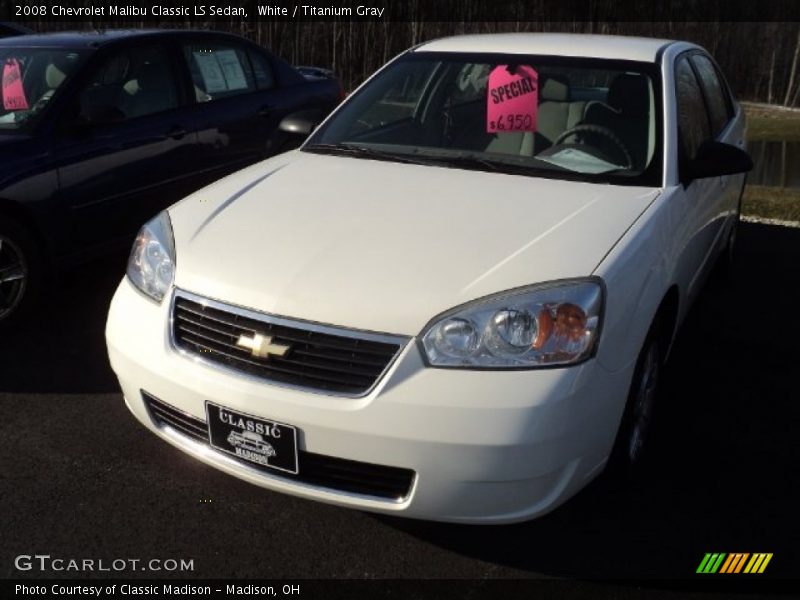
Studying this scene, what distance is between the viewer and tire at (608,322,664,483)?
2.64 meters

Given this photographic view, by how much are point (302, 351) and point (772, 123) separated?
1403cm

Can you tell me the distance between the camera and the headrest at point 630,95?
340 cm

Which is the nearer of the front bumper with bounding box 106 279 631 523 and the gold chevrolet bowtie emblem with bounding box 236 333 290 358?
the front bumper with bounding box 106 279 631 523

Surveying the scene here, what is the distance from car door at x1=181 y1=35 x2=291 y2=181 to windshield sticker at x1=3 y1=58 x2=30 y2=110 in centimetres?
105

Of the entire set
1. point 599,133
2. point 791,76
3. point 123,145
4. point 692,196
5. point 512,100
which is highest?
point 512,100

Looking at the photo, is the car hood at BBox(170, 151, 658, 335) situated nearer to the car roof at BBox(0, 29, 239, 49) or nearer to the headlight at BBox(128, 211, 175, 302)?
the headlight at BBox(128, 211, 175, 302)

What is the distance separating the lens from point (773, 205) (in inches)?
287

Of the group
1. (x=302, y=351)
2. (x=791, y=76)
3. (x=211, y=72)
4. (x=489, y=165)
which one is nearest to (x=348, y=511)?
(x=302, y=351)

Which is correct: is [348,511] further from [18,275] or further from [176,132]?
[176,132]

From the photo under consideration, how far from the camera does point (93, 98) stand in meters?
4.64

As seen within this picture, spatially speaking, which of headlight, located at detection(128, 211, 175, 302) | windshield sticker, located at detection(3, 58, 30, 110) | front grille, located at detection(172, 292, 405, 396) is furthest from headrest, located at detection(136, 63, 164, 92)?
front grille, located at detection(172, 292, 405, 396)

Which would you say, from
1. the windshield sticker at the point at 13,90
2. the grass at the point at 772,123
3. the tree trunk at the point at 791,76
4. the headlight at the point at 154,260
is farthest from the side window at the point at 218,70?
the tree trunk at the point at 791,76

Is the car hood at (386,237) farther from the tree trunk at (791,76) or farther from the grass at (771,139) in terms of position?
the tree trunk at (791,76)

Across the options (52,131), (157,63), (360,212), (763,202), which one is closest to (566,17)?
(763,202)
